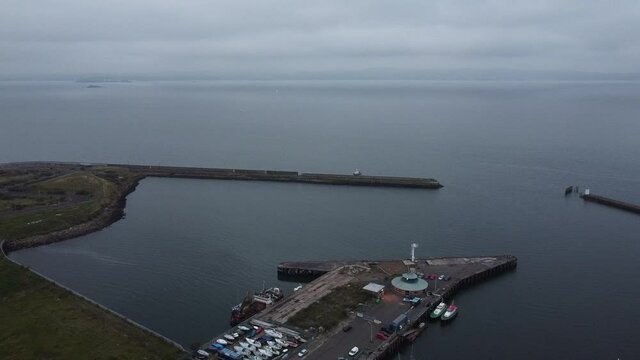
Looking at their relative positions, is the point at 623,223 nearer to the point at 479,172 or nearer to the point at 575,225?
the point at 575,225

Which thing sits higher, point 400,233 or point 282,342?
point 400,233

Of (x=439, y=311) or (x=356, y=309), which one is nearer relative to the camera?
(x=356, y=309)

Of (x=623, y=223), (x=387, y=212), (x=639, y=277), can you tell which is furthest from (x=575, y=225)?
(x=387, y=212)

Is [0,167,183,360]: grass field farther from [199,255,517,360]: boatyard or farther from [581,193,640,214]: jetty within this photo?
[581,193,640,214]: jetty

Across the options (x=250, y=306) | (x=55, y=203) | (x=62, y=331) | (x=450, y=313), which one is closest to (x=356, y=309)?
(x=450, y=313)

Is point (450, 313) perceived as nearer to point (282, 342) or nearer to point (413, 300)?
point (413, 300)

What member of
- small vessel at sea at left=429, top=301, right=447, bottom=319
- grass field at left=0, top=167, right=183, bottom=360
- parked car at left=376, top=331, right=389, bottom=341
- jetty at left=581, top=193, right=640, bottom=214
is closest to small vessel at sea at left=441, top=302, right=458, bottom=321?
small vessel at sea at left=429, top=301, right=447, bottom=319

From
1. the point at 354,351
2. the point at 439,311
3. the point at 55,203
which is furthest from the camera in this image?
the point at 55,203
